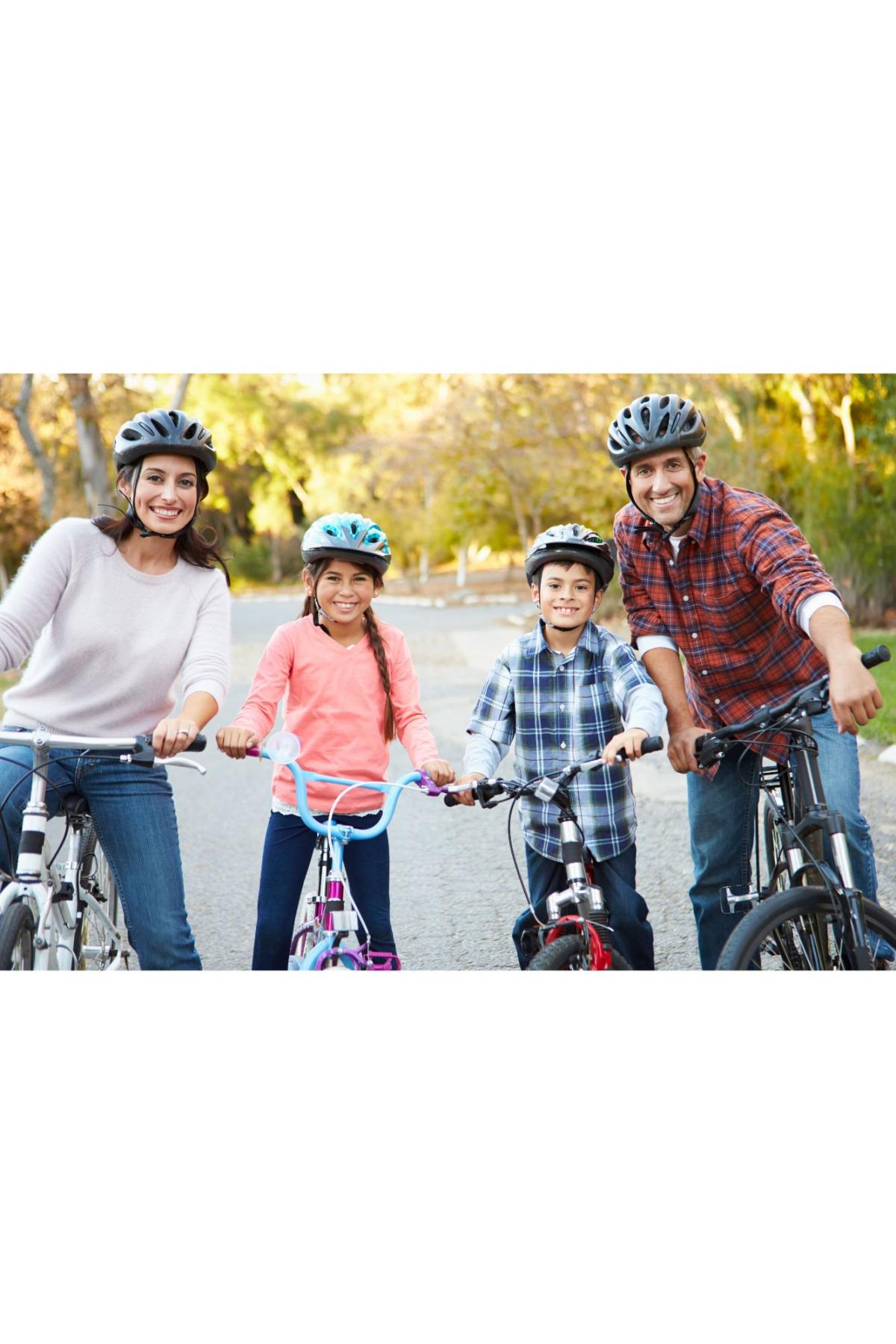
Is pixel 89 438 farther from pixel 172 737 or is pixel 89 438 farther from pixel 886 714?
pixel 172 737

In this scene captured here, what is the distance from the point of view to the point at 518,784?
292 centimetres

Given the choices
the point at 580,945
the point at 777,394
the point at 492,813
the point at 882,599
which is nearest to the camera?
the point at 580,945

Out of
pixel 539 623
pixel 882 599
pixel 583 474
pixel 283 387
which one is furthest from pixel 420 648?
pixel 539 623

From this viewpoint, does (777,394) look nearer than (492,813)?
No

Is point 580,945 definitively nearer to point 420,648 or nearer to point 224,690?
point 224,690

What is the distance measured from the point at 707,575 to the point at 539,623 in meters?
0.47

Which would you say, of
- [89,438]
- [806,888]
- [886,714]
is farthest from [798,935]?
[89,438]

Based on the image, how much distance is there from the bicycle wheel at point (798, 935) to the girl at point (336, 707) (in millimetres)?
1000

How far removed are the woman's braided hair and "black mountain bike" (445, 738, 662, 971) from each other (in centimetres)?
45

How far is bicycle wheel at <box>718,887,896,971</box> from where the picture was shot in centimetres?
260

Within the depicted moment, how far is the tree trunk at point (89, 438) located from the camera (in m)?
12.9

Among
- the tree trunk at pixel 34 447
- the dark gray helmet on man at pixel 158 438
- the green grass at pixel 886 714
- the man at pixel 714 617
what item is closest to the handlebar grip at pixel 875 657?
the man at pixel 714 617

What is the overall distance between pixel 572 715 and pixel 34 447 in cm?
976

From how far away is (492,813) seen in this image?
23.4 feet
